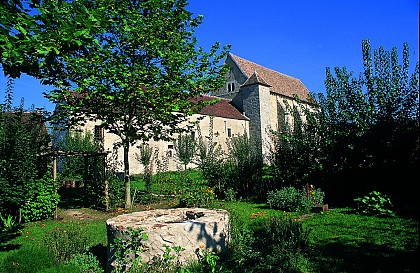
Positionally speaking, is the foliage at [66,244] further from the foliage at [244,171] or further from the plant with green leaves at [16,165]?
the foliage at [244,171]

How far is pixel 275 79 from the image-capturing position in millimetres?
44188

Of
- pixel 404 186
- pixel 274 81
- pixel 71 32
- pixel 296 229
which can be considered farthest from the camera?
pixel 274 81

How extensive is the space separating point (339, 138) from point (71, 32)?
32.7ft

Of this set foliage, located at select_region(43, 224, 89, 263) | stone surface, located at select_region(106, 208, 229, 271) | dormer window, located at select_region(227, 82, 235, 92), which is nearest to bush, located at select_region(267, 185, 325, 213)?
stone surface, located at select_region(106, 208, 229, 271)

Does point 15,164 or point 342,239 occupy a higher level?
point 15,164

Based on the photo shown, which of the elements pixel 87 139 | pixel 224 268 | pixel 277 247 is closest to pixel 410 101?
pixel 277 247

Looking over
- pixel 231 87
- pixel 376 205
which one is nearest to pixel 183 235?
pixel 376 205

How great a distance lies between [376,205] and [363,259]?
4457mm

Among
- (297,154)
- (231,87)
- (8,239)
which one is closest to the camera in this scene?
(8,239)

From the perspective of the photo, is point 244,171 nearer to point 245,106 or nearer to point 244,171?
point 244,171

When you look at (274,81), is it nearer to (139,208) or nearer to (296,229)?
(139,208)

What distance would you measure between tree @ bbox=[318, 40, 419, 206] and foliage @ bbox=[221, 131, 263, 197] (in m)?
2.96

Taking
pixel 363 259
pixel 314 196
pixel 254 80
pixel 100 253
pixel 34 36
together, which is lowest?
pixel 100 253

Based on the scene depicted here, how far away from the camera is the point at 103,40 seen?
1238 cm
